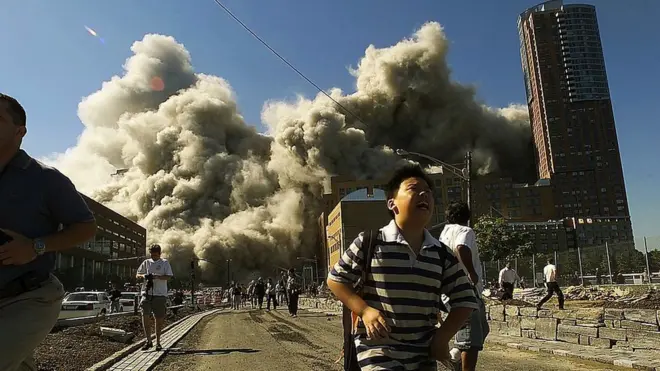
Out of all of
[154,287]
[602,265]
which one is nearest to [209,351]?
[154,287]

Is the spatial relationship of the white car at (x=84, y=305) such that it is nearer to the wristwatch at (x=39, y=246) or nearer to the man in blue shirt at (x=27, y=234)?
the man in blue shirt at (x=27, y=234)

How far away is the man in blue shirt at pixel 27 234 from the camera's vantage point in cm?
218

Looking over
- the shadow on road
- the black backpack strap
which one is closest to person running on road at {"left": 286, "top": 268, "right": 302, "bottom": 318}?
the shadow on road

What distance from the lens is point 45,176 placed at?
237cm

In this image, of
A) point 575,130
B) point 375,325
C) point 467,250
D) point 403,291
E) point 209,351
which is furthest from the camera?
point 575,130

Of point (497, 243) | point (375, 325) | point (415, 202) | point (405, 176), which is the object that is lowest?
point (375, 325)

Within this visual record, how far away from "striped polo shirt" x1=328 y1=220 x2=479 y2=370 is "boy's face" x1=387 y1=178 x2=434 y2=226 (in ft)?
0.29

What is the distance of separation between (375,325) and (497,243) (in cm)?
5170

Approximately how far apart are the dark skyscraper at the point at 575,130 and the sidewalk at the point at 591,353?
95.3m

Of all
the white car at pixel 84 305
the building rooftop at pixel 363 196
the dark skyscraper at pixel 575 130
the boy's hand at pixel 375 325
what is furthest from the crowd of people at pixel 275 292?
the dark skyscraper at pixel 575 130

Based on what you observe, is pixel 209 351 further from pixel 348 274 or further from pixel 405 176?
pixel 405 176

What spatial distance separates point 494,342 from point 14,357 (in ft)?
27.6

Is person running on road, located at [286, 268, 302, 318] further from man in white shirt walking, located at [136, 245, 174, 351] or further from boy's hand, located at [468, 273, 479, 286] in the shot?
boy's hand, located at [468, 273, 479, 286]

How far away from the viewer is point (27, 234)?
229 cm
